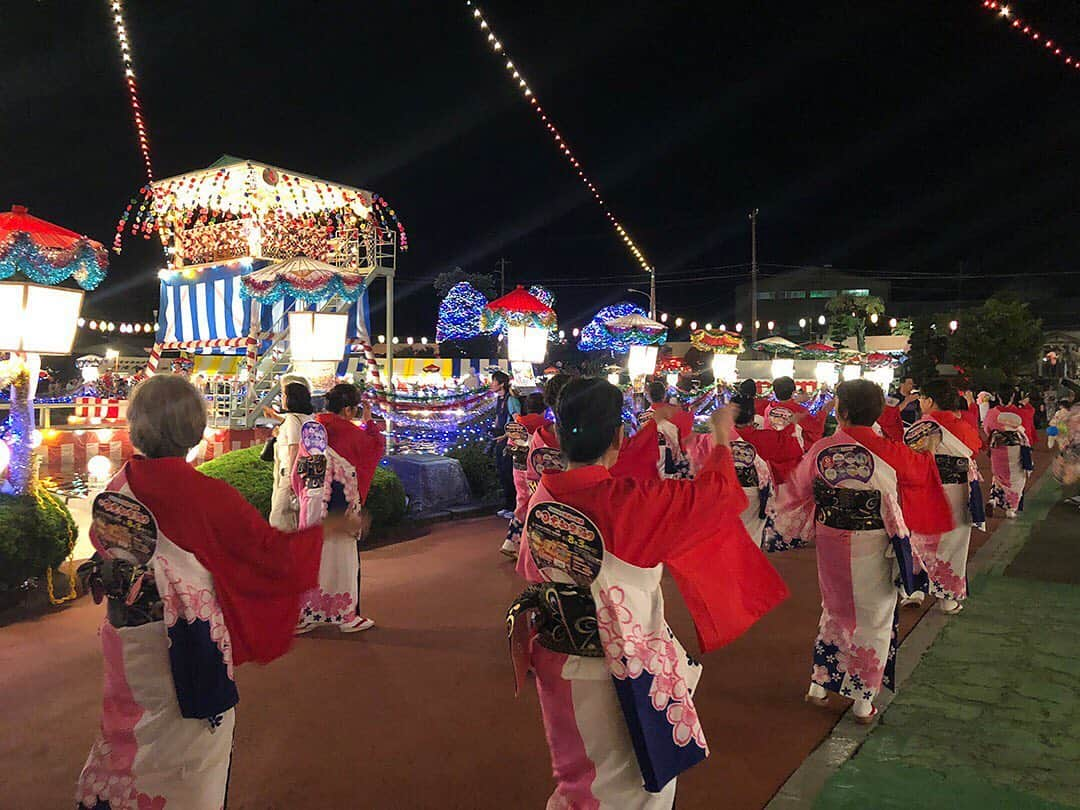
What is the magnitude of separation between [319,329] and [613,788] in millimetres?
8228

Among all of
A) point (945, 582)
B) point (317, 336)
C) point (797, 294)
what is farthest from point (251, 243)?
point (797, 294)

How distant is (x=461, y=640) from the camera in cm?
523

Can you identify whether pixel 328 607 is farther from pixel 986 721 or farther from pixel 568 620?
pixel 986 721

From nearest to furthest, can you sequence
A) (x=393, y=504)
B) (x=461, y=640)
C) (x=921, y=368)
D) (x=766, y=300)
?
(x=461, y=640)
(x=393, y=504)
(x=921, y=368)
(x=766, y=300)

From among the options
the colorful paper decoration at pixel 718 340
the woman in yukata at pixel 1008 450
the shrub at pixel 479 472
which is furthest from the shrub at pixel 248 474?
the colorful paper decoration at pixel 718 340

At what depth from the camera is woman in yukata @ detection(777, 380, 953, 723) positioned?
3.98 metres

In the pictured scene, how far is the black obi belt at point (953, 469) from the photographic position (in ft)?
20.2

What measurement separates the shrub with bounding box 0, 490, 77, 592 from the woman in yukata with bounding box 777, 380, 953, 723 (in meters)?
5.41

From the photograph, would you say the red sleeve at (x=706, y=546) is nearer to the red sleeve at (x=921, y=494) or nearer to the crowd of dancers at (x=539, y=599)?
the crowd of dancers at (x=539, y=599)

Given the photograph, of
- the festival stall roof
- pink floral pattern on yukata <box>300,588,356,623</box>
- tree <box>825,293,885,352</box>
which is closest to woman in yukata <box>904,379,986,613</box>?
pink floral pattern on yukata <box>300,588,356,623</box>

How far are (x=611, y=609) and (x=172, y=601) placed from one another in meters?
1.30

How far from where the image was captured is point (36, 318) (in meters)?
5.38

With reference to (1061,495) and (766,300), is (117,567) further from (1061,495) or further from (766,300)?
(766,300)

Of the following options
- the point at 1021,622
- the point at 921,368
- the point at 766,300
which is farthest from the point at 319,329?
the point at 766,300
